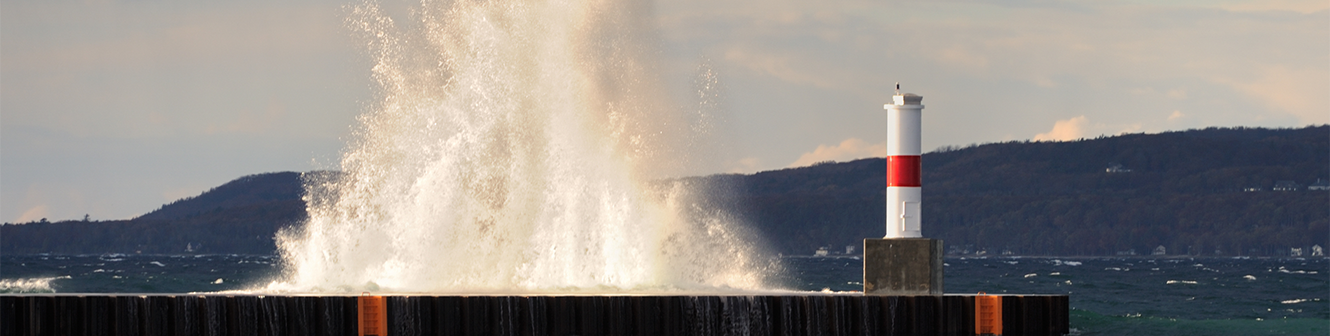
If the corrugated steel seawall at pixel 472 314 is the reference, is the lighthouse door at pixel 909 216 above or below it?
above

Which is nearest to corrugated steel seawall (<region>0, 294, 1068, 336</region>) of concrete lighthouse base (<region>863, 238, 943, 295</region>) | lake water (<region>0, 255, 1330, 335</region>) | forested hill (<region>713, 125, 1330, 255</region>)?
concrete lighthouse base (<region>863, 238, 943, 295</region>)

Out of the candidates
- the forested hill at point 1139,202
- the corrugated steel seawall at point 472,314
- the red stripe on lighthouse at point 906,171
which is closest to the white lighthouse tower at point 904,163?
the red stripe on lighthouse at point 906,171

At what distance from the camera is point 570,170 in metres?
21.6

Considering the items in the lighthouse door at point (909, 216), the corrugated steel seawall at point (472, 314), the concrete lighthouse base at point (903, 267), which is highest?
the lighthouse door at point (909, 216)

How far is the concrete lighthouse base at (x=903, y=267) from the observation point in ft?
54.7

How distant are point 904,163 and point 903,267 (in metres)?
1.12

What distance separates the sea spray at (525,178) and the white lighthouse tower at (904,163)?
3.89 m

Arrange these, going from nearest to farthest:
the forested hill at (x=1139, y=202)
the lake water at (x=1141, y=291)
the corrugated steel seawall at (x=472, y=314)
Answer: the corrugated steel seawall at (x=472, y=314)
the lake water at (x=1141, y=291)
the forested hill at (x=1139, y=202)

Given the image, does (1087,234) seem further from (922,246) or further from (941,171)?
(922,246)

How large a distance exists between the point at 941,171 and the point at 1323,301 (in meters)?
89.1

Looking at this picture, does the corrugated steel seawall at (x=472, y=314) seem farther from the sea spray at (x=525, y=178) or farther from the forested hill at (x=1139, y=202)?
the forested hill at (x=1139, y=202)

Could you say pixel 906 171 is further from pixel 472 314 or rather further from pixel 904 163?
pixel 472 314

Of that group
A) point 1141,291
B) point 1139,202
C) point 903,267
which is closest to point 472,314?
point 903,267

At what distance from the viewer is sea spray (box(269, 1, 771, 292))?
69.6 feet
